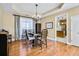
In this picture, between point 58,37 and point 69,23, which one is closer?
point 69,23

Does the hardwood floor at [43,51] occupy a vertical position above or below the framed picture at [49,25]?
below

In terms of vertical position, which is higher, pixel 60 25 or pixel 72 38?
pixel 60 25

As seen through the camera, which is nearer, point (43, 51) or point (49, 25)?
point (43, 51)

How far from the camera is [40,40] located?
6.07 metres

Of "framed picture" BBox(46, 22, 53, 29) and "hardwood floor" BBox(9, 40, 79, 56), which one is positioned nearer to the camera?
"hardwood floor" BBox(9, 40, 79, 56)

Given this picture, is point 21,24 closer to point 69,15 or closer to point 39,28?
point 39,28

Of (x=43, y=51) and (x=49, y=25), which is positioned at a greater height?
(x=49, y=25)

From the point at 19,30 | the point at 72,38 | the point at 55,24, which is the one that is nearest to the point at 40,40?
the point at 72,38

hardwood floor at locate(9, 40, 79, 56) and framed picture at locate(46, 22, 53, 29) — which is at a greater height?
framed picture at locate(46, 22, 53, 29)

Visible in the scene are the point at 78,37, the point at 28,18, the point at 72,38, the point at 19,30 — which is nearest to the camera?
the point at 78,37

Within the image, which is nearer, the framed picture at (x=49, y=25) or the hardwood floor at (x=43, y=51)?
the hardwood floor at (x=43, y=51)

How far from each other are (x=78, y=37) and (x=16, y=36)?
519 centimetres

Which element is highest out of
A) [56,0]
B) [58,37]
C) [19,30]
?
[56,0]

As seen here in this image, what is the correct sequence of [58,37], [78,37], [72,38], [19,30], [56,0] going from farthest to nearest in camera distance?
[19,30], [58,37], [72,38], [78,37], [56,0]
